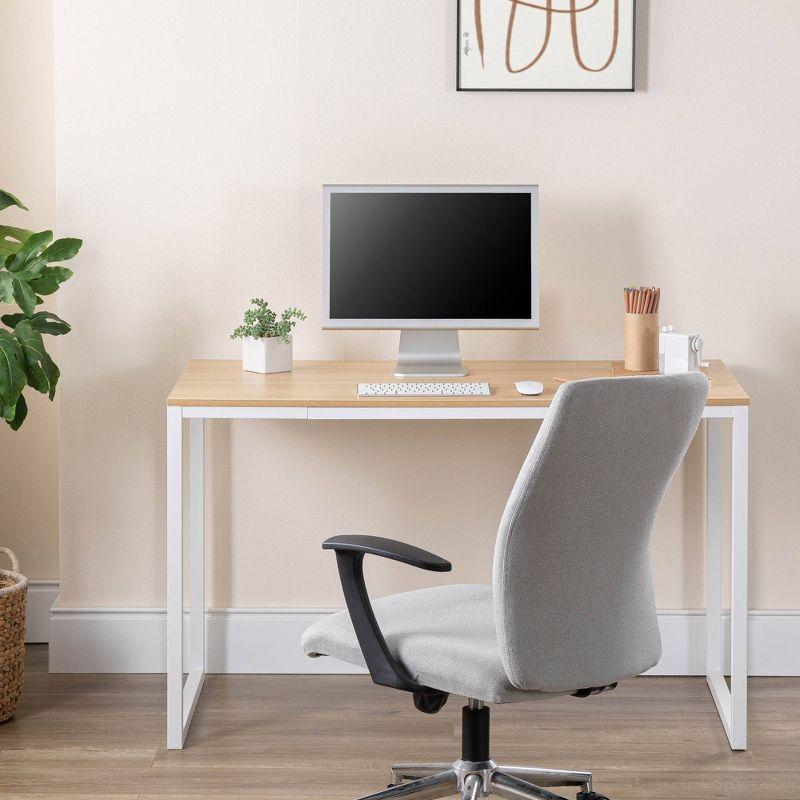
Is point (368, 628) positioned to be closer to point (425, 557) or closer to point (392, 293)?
point (425, 557)

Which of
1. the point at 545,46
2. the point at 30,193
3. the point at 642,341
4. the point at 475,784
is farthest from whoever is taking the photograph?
the point at 30,193

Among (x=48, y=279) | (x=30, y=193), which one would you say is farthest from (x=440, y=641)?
(x=30, y=193)

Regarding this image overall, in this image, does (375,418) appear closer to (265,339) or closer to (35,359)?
(265,339)

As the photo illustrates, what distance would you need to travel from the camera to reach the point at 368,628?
1.91 meters

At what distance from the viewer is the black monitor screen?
281 centimetres

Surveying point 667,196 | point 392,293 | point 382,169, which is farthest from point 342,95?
point 667,196

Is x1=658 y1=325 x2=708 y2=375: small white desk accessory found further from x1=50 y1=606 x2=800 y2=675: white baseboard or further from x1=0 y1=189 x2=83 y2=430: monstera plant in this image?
x1=0 y1=189 x2=83 y2=430: monstera plant

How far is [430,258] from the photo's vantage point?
111 inches

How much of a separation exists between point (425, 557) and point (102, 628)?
5.26 ft

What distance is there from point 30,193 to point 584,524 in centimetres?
222

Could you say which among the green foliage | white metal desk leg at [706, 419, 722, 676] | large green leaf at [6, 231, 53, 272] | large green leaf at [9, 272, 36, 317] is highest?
large green leaf at [6, 231, 53, 272]

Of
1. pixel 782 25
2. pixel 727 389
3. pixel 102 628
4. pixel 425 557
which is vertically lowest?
pixel 102 628

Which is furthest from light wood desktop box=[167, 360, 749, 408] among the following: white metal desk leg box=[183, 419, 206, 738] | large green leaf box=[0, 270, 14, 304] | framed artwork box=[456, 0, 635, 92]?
framed artwork box=[456, 0, 635, 92]

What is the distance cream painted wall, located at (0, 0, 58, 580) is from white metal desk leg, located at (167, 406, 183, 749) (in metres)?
0.96
